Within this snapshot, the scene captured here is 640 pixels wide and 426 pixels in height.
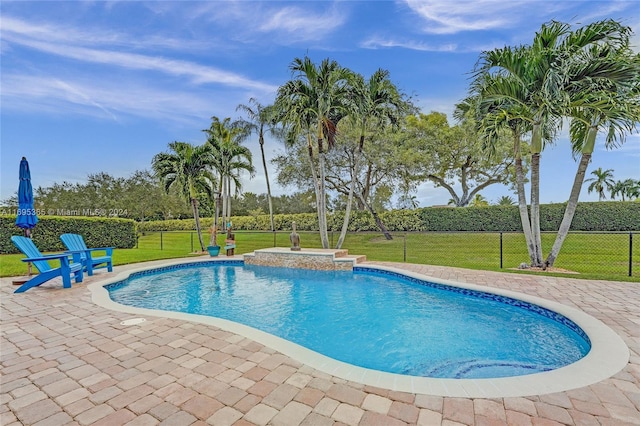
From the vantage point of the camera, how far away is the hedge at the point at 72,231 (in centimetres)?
1161

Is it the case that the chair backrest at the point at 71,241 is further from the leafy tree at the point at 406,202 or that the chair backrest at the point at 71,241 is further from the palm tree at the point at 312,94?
the leafy tree at the point at 406,202

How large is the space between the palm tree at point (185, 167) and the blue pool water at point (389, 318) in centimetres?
543

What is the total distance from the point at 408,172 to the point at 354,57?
717cm


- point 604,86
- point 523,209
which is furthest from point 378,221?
point 604,86

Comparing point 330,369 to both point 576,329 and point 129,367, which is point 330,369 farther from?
point 576,329

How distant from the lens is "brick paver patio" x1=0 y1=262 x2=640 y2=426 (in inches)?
76.2

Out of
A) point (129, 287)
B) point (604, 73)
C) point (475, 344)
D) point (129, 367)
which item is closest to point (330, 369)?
point (129, 367)

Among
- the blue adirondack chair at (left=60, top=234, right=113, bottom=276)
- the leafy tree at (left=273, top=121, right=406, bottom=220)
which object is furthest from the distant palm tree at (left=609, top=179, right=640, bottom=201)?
the blue adirondack chair at (left=60, top=234, right=113, bottom=276)

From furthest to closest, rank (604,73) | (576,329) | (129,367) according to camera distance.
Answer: (604,73)
(576,329)
(129,367)

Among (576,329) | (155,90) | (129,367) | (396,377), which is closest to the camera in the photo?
(396,377)

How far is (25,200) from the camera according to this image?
6527mm

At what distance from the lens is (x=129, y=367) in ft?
8.72

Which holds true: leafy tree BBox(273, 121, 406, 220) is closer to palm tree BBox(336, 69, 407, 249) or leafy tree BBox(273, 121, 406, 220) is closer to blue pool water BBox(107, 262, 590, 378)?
palm tree BBox(336, 69, 407, 249)

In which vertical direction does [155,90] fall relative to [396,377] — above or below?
above
